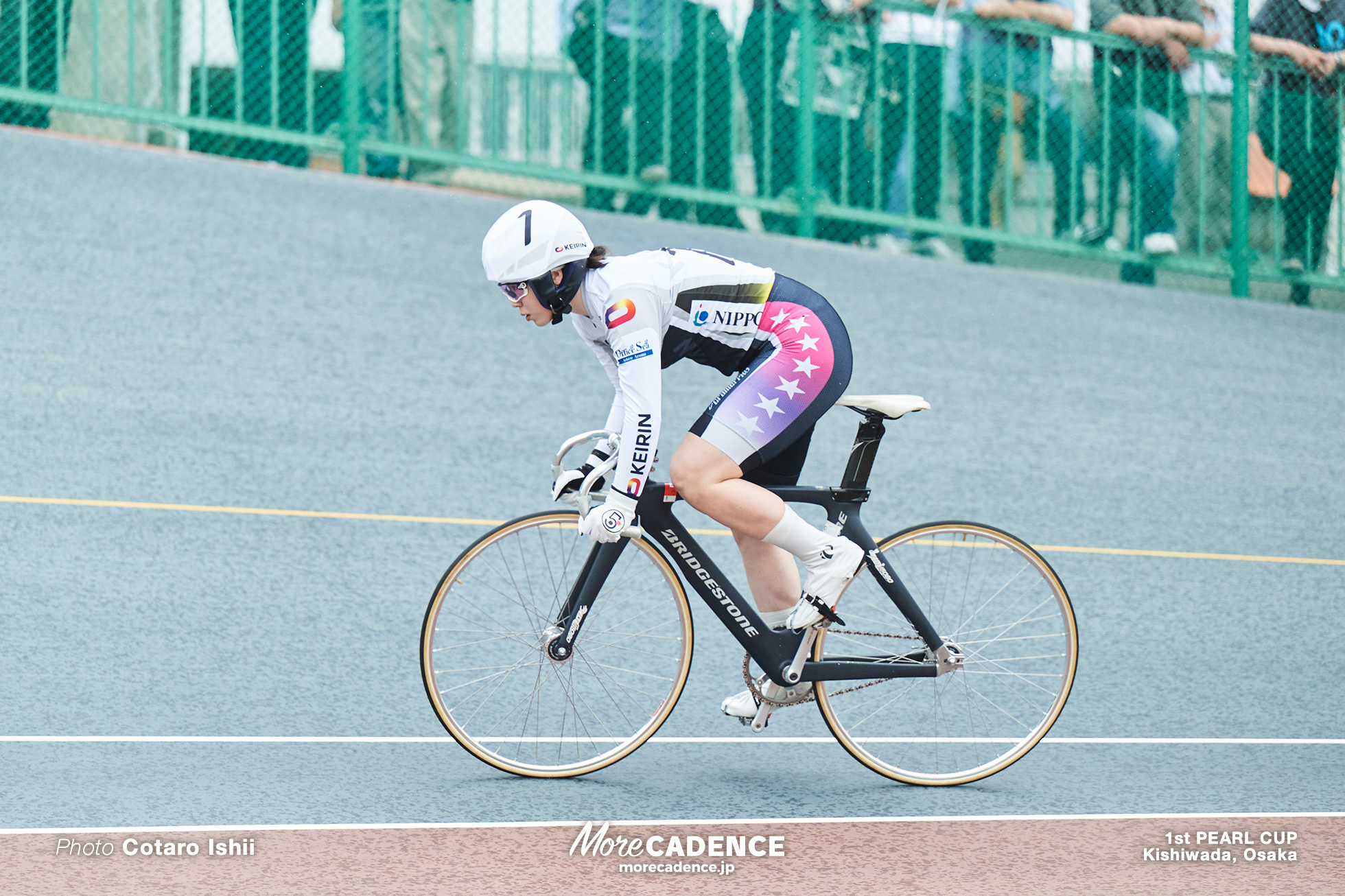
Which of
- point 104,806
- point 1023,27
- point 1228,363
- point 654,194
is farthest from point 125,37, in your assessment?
point 1228,363

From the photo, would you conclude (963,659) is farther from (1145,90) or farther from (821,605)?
(1145,90)

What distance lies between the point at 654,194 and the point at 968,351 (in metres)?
2.30

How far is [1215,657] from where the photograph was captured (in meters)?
6.12

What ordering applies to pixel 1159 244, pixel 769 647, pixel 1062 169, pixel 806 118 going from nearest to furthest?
pixel 769 647 → pixel 806 118 → pixel 1062 169 → pixel 1159 244

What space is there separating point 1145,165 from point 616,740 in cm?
745

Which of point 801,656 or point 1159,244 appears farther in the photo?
point 1159,244

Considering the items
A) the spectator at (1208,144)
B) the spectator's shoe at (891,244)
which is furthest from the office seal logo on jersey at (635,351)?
the spectator at (1208,144)

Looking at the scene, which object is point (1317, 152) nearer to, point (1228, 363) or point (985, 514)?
point (1228, 363)

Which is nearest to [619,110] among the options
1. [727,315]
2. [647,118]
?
[647,118]

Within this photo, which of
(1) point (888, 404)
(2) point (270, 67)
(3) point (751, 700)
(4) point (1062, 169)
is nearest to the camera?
(1) point (888, 404)

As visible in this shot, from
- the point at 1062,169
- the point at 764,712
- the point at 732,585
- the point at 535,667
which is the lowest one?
the point at 764,712

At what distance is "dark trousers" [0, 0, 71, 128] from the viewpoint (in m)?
9.12

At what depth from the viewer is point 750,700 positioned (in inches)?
183

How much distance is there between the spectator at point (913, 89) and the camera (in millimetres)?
10148
